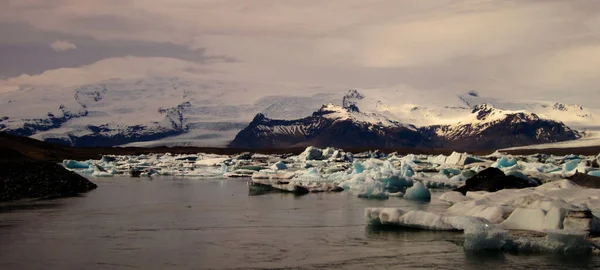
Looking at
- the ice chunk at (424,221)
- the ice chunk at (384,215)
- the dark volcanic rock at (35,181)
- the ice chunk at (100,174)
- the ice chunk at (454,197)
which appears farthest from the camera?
the ice chunk at (100,174)

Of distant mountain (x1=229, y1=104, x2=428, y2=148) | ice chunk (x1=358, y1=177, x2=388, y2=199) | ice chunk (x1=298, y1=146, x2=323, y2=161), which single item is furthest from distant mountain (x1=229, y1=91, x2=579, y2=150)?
ice chunk (x1=358, y1=177, x2=388, y2=199)

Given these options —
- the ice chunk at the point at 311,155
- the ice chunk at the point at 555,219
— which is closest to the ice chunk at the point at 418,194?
the ice chunk at the point at 555,219

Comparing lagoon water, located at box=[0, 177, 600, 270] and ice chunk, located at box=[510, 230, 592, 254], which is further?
ice chunk, located at box=[510, 230, 592, 254]

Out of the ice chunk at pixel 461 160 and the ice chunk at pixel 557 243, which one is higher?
the ice chunk at pixel 461 160

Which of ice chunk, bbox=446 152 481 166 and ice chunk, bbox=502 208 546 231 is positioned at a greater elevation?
ice chunk, bbox=446 152 481 166

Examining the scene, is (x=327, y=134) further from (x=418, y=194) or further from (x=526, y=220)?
(x=526, y=220)

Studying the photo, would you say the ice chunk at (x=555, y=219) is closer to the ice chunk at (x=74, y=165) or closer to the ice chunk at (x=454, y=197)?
the ice chunk at (x=454, y=197)

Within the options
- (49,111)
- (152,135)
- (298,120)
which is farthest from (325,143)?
(49,111)

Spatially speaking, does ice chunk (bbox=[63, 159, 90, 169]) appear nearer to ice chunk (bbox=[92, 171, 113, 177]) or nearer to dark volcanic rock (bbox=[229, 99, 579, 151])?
ice chunk (bbox=[92, 171, 113, 177])
